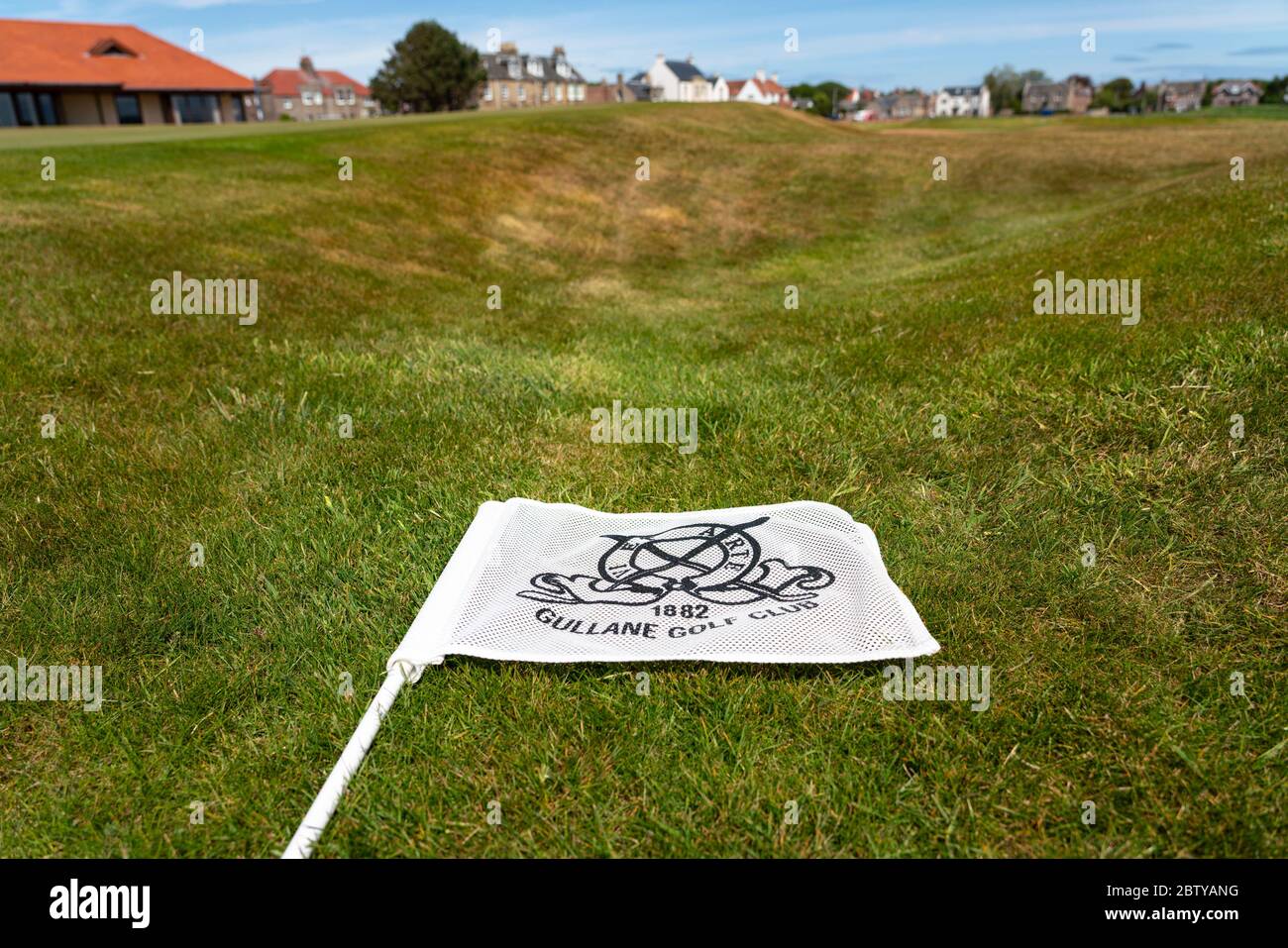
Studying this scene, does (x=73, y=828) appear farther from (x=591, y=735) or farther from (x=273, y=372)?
(x=273, y=372)

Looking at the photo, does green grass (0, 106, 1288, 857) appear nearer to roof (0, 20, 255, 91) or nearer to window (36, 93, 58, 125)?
roof (0, 20, 255, 91)

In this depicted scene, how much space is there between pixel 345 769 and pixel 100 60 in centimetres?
7012

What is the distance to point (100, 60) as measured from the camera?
55.5 metres

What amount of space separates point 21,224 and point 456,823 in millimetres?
10798

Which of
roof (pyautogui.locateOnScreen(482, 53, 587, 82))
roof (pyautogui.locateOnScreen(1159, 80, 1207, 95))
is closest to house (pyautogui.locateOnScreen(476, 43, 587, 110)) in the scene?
roof (pyautogui.locateOnScreen(482, 53, 587, 82))

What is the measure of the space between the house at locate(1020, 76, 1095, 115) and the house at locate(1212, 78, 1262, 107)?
78.5ft

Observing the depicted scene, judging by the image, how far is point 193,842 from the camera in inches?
110

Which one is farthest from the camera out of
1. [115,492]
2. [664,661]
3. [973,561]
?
[115,492]

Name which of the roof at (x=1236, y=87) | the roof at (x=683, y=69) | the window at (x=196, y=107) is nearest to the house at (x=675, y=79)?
the roof at (x=683, y=69)

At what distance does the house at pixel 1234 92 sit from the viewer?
154 meters

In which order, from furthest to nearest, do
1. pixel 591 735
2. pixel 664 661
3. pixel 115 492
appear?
pixel 115 492, pixel 664 661, pixel 591 735

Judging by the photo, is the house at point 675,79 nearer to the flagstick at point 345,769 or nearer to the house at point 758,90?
the house at point 758,90

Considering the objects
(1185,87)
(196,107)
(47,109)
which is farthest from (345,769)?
A: (1185,87)

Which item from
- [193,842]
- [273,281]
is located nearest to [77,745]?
[193,842]
